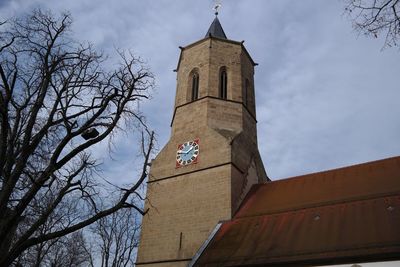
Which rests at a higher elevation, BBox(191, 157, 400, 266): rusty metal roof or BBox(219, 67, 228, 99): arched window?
BBox(219, 67, 228, 99): arched window

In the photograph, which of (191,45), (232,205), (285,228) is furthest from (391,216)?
(191,45)

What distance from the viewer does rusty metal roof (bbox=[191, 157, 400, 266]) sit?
10.3 m

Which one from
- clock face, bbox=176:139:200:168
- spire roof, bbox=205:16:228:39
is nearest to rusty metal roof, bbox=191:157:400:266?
clock face, bbox=176:139:200:168

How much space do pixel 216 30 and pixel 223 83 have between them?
14.7 ft

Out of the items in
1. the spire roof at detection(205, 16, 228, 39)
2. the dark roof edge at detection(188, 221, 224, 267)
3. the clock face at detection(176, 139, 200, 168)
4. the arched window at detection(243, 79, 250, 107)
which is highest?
the spire roof at detection(205, 16, 228, 39)

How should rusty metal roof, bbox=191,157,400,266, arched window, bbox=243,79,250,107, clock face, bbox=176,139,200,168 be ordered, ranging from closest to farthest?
rusty metal roof, bbox=191,157,400,266 < clock face, bbox=176,139,200,168 < arched window, bbox=243,79,250,107

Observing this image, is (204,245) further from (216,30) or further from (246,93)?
(216,30)

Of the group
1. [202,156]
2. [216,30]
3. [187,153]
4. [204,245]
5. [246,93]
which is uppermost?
[216,30]

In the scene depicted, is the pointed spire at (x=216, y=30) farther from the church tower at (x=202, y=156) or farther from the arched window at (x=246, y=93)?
the arched window at (x=246, y=93)

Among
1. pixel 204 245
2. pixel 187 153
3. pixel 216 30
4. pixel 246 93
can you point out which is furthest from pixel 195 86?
pixel 204 245

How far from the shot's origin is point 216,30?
73.0 feet

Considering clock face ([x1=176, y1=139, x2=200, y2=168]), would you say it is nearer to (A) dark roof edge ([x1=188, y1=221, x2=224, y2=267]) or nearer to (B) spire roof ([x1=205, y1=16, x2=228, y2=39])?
(A) dark roof edge ([x1=188, y1=221, x2=224, y2=267])

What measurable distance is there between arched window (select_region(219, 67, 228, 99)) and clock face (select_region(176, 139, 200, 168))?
301cm

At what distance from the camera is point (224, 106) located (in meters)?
18.2
